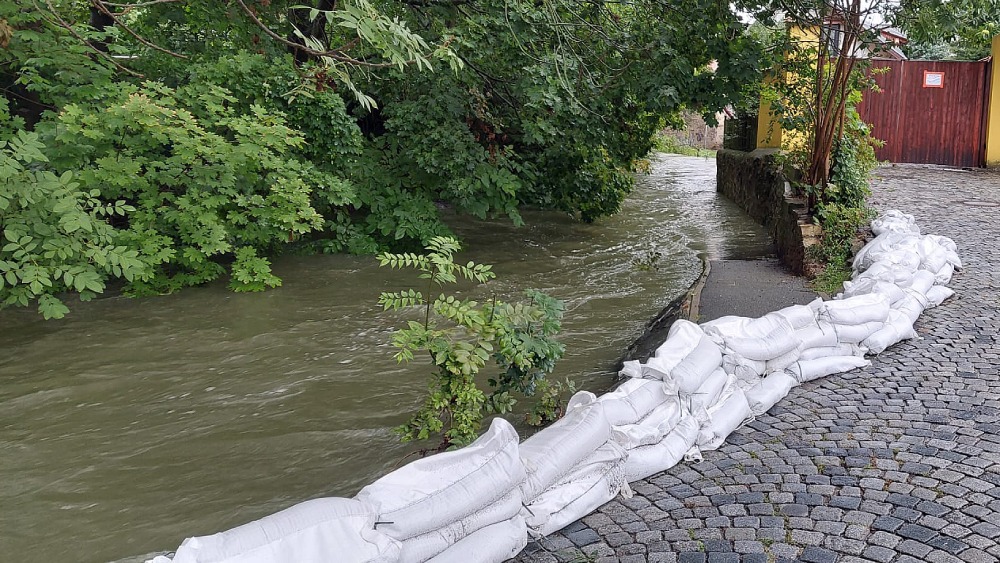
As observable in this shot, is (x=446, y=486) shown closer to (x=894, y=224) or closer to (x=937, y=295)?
(x=937, y=295)

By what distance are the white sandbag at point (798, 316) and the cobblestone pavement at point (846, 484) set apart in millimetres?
375

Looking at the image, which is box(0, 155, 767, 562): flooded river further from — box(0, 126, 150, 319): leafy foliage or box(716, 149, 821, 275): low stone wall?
box(716, 149, 821, 275): low stone wall

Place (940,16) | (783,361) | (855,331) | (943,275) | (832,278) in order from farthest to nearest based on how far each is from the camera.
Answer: (940,16)
(832,278)
(943,275)
(855,331)
(783,361)

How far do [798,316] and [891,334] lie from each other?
0.78 metres

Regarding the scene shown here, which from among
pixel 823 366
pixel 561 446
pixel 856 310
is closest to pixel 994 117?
pixel 856 310

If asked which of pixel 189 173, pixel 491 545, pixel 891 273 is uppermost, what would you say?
pixel 189 173

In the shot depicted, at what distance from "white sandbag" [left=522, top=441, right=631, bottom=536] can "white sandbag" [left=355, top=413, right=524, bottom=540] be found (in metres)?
0.17

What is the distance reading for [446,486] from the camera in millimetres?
3131

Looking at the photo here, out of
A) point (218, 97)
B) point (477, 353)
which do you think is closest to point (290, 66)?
point (218, 97)

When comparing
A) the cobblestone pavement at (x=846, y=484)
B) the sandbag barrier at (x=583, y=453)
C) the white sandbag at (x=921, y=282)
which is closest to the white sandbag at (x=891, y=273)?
the white sandbag at (x=921, y=282)

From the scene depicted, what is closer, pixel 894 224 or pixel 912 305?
pixel 912 305

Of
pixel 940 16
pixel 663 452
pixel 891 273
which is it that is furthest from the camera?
pixel 940 16

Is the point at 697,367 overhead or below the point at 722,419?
overhead

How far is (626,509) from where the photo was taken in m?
3.55
